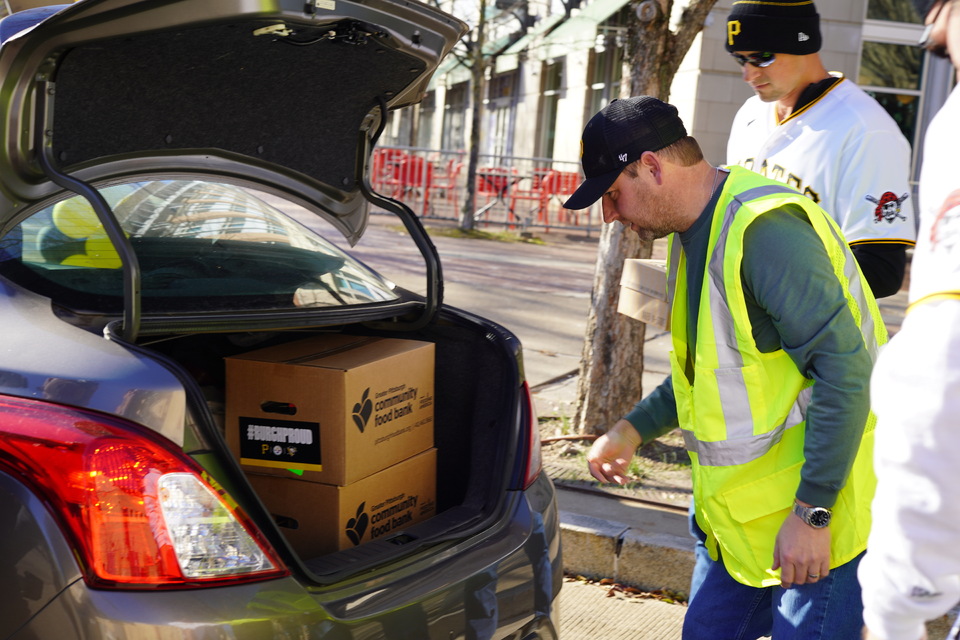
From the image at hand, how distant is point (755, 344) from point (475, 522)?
0.79 metres

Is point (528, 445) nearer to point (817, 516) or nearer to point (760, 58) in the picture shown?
point (817, 516)

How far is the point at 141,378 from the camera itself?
5.98 ft

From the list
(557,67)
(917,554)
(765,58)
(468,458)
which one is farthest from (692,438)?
(557,67)

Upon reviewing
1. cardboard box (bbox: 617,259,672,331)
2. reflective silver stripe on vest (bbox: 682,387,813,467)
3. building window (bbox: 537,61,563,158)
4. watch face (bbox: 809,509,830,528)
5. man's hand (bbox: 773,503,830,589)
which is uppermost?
building window (bbox: 537,61,563,158)

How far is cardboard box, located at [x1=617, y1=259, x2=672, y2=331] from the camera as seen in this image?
10.8 feet

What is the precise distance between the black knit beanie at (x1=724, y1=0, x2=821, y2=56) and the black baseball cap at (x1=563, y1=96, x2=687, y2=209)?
1.03 m

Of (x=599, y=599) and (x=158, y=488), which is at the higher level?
(x=158, y=488)

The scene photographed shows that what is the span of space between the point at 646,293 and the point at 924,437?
2.18 m

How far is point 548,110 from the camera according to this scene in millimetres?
25188

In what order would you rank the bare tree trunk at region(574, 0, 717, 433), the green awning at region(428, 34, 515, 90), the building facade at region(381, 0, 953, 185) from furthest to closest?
the green awning at region(428, 34, 515, 90)
the building facade at region(381, 0, 953, 185)
the bare tree trunk at region(574, 0, 717, 433)

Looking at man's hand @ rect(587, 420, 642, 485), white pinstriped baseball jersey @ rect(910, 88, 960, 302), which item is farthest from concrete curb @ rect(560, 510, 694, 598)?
white pinstriped baseball jersey @ rect(910, 88, 960, 302)

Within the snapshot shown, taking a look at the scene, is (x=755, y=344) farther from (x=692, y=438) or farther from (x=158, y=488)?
(x=158, y=488)

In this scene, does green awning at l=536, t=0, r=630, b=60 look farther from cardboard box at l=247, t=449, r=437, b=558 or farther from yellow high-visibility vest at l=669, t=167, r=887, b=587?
yellow high-visibility vest at l=669, t=167, r=887, b=587

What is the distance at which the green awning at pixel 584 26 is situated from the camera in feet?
58.3
